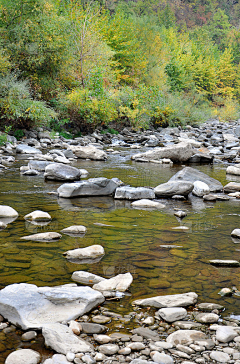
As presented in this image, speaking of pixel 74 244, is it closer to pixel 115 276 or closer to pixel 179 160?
pixel 115 276

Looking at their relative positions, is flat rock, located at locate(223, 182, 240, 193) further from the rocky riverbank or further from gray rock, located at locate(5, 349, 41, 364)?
gray rock, located at locate(5, 349, 41, 364)

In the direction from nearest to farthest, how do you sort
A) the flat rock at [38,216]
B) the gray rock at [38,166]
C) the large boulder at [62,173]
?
the flat rock at [38,216], the large boulder at [62,173], the gray rock at [38,166]

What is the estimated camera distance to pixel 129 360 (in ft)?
6.04

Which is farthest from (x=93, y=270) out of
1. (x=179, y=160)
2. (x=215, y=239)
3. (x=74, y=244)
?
(x=179, y=160)

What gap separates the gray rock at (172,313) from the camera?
88.0 inches

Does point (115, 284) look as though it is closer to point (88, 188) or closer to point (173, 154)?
point (88, 188)

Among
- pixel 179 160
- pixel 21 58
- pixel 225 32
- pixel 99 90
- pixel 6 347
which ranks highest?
pixel 225 32

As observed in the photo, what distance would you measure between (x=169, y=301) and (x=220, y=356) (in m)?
0.58

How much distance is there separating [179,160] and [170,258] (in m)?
7.69

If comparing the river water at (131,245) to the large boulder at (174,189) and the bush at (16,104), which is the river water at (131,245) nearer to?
the large boulder at (174,189)

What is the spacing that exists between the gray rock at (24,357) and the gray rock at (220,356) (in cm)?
90

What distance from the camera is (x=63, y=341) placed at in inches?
75.6

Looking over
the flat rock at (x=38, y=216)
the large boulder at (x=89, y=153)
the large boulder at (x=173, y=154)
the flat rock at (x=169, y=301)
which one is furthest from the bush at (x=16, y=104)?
the flat rock at (x=169, y=301)

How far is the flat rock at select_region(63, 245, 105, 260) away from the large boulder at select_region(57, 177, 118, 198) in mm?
2482
